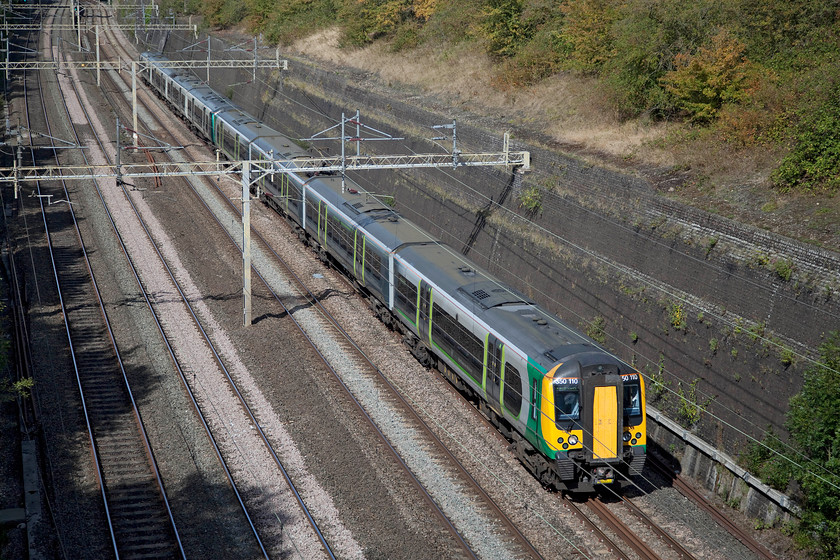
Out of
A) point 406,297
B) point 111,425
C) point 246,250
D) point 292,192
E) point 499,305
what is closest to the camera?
point 499,305

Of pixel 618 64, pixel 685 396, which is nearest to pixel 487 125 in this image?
pixel 618 64

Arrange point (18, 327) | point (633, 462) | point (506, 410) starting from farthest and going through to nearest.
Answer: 1. point (18, 327)
2. point (506, 410)
3. point (633, 462)

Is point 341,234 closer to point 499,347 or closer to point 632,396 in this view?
point 499,347

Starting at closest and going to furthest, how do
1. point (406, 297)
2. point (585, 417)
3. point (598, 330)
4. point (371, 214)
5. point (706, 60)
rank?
point (585, 417) < point (406, 297) < point (598, 330) < point (371, 214) < point (706, 60)

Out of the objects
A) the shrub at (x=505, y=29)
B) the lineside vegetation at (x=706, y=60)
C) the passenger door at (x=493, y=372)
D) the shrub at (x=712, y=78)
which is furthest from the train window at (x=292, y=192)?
the shrub at (x=505, y=29)

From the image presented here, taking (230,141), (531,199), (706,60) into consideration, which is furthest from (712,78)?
(230,141)

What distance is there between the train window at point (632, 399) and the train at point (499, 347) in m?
0.02

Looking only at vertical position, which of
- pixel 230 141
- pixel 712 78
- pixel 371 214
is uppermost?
pixel 712 78

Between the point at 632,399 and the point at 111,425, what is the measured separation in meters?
10.9

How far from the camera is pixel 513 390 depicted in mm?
15477

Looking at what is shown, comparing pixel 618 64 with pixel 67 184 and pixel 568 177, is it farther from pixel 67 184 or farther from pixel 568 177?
pixel 67 184

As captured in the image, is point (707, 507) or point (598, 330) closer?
point (707, 507)

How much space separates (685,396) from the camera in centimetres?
1803

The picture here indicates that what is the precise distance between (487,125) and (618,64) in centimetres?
504
